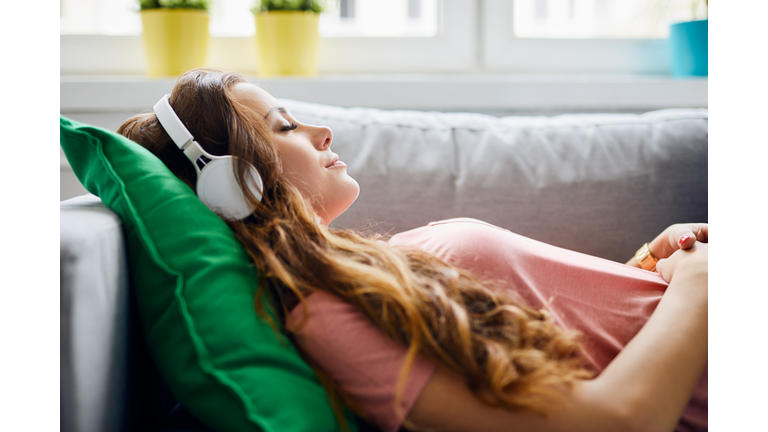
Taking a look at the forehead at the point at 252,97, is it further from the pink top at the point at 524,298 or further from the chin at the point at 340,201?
the pink top at the point at 524,298

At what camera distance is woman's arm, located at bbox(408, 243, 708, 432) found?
1.77 feet

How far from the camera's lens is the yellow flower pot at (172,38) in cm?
144

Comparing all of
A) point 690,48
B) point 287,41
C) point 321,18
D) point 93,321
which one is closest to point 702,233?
point 93,321

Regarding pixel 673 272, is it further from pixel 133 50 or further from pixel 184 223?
pixel 133 50

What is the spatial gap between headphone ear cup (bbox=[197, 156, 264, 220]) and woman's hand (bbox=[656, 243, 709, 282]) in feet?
2.01

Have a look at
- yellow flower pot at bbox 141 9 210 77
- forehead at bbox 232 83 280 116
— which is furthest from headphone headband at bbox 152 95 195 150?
yellow flower pot at bbox 141 9 210 77

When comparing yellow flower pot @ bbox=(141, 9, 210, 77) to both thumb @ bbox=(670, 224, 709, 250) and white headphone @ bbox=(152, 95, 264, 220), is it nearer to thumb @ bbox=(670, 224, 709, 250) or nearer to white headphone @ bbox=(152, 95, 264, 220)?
white headphone @ bbox=(152, 95, 264, 220)

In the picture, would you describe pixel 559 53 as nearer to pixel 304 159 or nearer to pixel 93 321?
pixel 304 159

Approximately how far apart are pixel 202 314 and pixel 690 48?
5.47ft

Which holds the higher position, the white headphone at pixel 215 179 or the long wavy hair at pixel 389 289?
the white headphone at pixel 215 179

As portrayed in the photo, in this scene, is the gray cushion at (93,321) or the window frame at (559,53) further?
the window frame at (559,53)

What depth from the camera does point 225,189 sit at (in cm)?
68

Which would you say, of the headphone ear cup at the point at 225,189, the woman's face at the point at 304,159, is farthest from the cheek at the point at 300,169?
the headphone ear cup at the point at 225,189

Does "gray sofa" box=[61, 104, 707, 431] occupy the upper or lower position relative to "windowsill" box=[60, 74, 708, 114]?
lower
